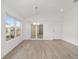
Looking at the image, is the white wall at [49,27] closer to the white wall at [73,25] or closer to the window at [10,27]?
the white wall at [73,25]

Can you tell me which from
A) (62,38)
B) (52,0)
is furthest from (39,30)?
(52,0)

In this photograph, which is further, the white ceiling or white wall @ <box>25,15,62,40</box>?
white wall @ <box>25,15,62,40</box>

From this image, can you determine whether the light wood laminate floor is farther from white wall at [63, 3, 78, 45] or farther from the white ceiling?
the white ceiling

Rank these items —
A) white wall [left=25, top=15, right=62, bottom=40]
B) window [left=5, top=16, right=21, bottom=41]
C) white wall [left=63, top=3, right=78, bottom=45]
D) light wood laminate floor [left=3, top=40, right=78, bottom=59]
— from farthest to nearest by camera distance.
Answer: white wall [left=25, top=15, right=62, bottom=40]
white wall [left=63, top=3, right=78, bottom=45]
window [left=5, top=16, right=21, bottom=41]
light wood laminate floor [left=3, top=40, right=78, bottom=59]

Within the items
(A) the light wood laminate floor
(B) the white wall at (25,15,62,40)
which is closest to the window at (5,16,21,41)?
(A) the light wood laminate floor

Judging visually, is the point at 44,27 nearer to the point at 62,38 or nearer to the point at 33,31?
the point at 33,31

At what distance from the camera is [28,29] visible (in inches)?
455

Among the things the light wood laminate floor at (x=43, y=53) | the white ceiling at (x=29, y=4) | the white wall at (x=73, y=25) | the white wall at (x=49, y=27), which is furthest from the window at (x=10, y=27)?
the white wall at (x=73, y=25)

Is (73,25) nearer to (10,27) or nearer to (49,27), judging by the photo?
(49,27)

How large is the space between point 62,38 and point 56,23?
6.84 feet

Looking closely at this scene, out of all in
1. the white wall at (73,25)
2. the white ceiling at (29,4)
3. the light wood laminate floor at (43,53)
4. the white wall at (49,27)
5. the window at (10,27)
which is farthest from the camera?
the white wall at (49,27)

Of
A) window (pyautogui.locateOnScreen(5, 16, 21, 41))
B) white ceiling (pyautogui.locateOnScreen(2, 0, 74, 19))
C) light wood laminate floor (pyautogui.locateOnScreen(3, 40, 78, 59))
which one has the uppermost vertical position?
white ceiling (pyautogui.locateOnScreen(2, 0, 74, 19))

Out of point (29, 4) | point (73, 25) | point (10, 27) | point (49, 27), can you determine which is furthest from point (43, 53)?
point (49, 27)

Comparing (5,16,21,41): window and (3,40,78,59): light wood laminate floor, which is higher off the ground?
(5,16,21,41): window
